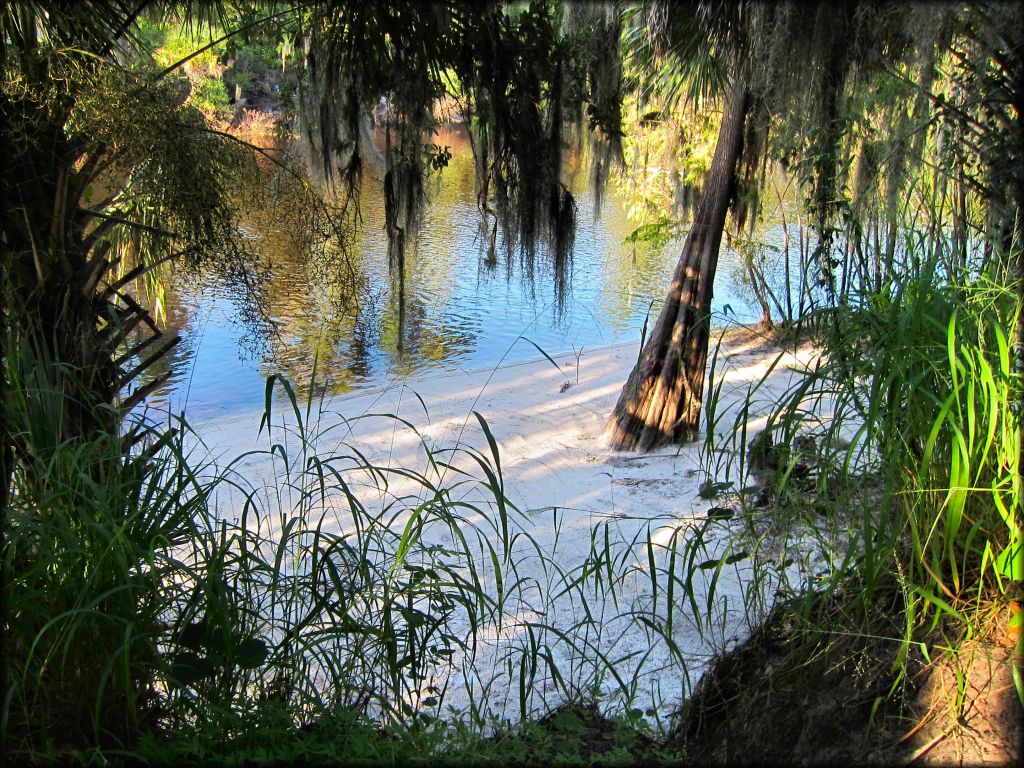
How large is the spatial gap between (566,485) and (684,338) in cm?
150

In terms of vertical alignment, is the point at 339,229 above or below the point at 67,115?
below

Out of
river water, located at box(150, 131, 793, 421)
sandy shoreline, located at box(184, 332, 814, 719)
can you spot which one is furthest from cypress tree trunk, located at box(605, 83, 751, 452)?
river water, located at box(150, 131, 793, 421)

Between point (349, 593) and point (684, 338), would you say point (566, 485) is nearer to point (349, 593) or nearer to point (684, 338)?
point (684, 338)

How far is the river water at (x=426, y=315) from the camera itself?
9.62 meters

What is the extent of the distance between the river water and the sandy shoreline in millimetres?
613

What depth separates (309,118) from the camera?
4500 mm

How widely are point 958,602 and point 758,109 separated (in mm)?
4847

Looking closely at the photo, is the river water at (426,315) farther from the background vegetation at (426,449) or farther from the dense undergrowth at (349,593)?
the dense undergrowth at (349,593)

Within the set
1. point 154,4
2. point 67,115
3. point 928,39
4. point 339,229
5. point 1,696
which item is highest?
point 154,4

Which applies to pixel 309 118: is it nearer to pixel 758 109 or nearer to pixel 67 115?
pixel 67 115

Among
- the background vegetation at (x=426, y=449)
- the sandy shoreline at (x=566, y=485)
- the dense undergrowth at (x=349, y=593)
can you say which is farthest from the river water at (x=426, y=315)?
the dense undergrowth at (x=349, y=593)

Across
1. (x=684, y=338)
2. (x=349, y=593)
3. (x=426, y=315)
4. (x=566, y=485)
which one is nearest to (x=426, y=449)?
(x=349, y=593)

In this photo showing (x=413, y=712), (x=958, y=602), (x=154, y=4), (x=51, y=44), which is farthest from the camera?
(x=154, y=4)

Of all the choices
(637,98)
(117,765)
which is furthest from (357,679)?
(637,98)
